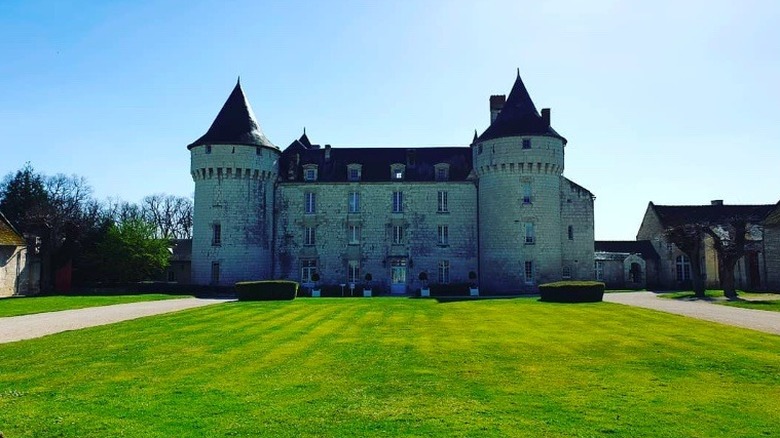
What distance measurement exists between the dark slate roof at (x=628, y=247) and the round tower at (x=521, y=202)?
942 centimetres

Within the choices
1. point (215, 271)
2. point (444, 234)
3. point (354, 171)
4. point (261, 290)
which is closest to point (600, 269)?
point (444, 234)

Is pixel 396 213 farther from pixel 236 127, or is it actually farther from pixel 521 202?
pixel 236 127

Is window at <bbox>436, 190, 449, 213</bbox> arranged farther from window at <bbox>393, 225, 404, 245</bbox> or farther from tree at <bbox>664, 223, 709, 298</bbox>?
tree at <bbox>664, 223, 709, 298</bbox>

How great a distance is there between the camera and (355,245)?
1625 inches

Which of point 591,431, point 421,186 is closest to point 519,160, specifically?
point 421,186

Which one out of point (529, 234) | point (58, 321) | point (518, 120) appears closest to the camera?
point (58, 321)

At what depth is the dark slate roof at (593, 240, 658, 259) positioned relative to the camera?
46750mm

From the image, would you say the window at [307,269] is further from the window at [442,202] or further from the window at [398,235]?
the window at [442,202]

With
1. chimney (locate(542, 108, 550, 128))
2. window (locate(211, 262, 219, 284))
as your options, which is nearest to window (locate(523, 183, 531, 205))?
chimney (locate(542, 108, 550, 128))

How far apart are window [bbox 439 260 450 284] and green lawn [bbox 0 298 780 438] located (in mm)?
24365

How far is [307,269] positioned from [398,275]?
6363 millimetres

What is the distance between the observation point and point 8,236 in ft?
125

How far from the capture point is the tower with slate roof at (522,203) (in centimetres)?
3872

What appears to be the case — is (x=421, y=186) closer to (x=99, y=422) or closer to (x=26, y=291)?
(x=26, y=291)
